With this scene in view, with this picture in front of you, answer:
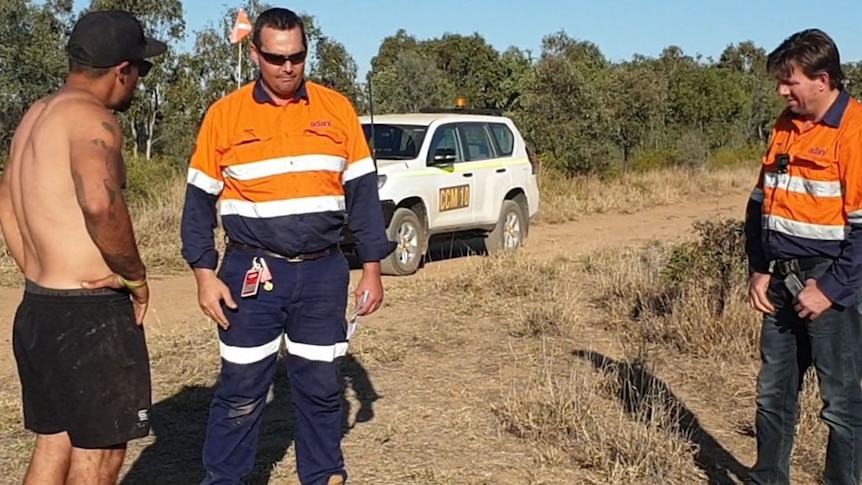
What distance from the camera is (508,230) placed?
44.6ft

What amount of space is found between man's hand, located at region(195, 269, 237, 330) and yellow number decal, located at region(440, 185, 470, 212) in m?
7.90

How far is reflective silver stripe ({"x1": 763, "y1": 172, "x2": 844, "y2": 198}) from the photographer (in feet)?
13.4

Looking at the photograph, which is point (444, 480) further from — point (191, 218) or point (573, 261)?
point (573, 261)

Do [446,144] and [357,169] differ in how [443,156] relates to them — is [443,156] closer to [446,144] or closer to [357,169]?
[446,144]

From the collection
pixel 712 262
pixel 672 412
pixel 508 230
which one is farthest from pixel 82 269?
pixel 508 230

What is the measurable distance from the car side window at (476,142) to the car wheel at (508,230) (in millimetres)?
734

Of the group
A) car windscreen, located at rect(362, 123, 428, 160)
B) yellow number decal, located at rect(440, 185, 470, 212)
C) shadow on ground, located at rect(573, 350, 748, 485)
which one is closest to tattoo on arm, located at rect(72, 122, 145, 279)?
shadow on ground, located at rect(573, 350, 748, 485)

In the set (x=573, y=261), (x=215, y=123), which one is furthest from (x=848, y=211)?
(x=573, y=261)

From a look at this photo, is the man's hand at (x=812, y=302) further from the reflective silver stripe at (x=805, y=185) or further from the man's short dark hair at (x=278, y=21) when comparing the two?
the man's short dark hair at (x=278, y=21)

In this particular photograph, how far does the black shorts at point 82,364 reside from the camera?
377cm

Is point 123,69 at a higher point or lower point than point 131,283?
higher

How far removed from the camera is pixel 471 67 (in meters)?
46.2

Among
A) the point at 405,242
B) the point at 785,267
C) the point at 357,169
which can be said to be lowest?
the point at 405,242

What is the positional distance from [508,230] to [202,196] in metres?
9.47
